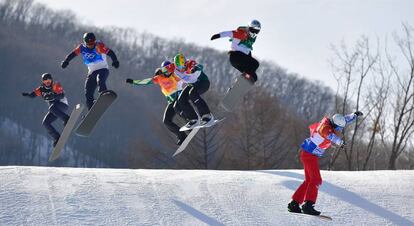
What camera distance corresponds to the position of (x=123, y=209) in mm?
12391

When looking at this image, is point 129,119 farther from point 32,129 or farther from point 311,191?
point 311,191

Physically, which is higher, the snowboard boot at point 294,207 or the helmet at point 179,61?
the helmet at point 179,61

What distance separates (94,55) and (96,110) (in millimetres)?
1199

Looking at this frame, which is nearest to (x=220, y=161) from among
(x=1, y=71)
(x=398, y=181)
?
(x=398, y=181)

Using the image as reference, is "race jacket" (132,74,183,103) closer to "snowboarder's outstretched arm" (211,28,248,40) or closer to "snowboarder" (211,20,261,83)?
"snowboarder" (211,20,261,83)

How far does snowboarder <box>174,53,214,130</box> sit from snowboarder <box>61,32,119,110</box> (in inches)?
57.8

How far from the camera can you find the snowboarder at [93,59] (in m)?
14.3

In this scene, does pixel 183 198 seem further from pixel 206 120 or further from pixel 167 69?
pixel 167 69

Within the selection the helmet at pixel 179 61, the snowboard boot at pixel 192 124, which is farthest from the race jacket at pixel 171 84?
the snowboard boot at pixel 192 124

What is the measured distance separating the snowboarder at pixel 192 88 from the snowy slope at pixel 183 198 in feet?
4.61

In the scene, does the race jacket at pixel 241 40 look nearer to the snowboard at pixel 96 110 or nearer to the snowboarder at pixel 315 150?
the snowboarder at pixel 315 150

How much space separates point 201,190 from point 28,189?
3.46m

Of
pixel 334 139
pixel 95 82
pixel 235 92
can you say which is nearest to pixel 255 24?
pixel 235 92

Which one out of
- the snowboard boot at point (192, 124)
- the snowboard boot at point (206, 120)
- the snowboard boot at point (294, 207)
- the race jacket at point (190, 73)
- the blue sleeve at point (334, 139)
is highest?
the race jacket at point (190, 73)
